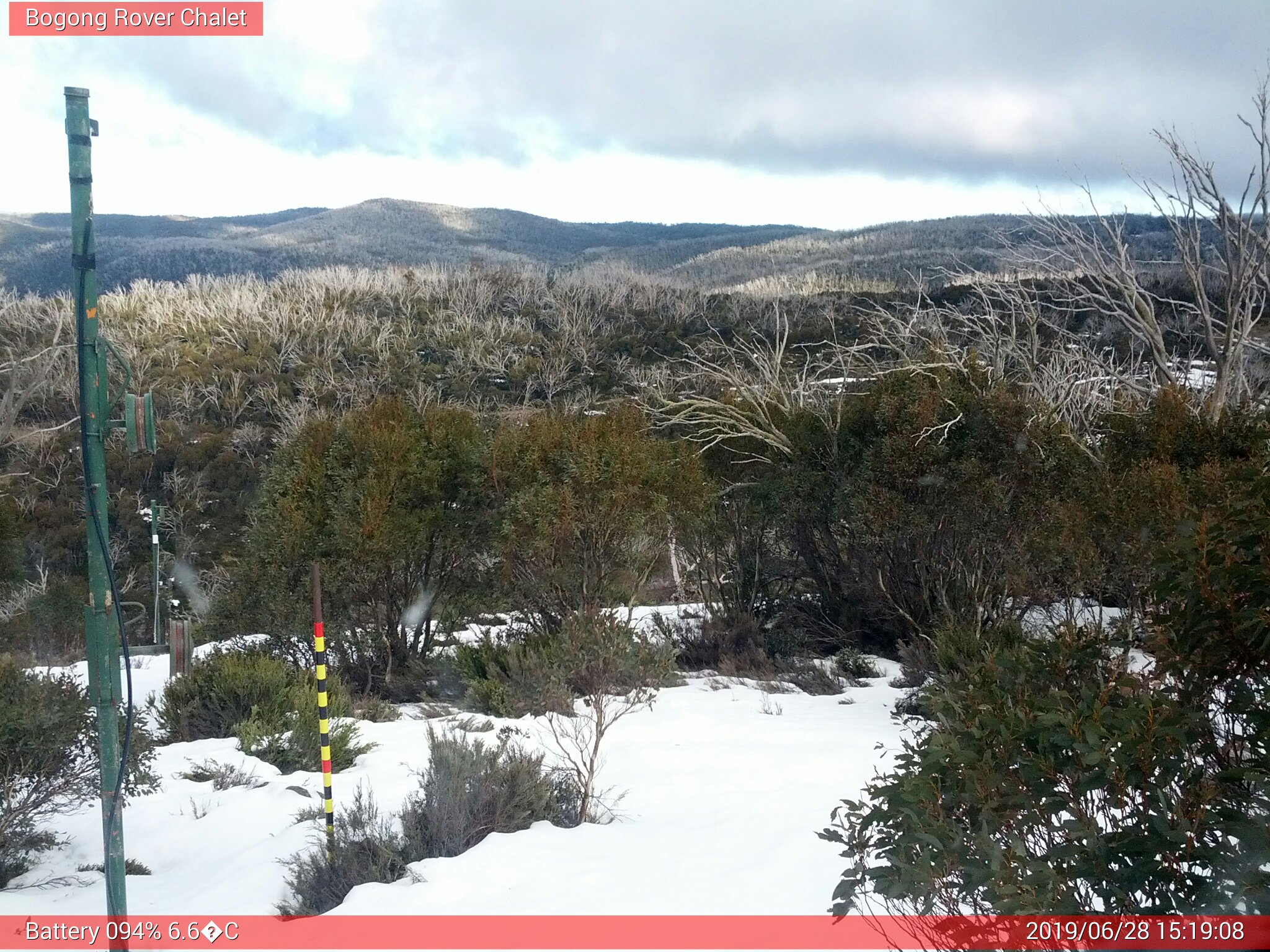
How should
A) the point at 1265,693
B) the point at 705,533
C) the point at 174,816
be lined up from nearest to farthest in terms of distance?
the point at 1265,693
the point at 174,816
the point at 705,533

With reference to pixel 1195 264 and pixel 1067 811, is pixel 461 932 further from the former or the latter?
pixel 1195 264

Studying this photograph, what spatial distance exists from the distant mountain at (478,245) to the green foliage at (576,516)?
140 feet

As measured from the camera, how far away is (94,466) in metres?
3.41

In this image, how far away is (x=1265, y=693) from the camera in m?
2.11

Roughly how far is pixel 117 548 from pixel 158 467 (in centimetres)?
646

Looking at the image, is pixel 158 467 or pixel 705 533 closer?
pixel 705 533

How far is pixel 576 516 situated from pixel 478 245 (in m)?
94.8

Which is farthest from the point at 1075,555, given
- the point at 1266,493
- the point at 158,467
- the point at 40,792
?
the point at 158,467

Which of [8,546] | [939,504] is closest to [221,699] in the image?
[939,504]

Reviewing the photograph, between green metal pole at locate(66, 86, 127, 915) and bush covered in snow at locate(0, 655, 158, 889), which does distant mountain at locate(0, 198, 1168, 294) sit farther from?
green metal pole at locate(66, 86, 127, 915)

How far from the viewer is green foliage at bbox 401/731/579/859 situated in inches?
192

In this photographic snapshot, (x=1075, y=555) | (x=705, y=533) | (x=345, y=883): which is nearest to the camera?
(x=345, y=883)

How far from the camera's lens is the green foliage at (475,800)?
16.0ft

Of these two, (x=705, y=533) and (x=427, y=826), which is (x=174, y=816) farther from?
(x=705, y=533)
